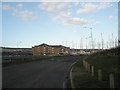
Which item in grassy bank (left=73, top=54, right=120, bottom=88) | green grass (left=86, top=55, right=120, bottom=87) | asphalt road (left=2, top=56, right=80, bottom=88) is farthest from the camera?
green grass (left=86, top=55, right=120, bottom=87)

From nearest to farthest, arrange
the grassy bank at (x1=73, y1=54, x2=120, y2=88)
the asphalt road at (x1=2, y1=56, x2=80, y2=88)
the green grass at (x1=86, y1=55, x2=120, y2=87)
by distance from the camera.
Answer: the grassy bank at (x1=73, y1=54, x2=120, y2=88) < the asphalt road at (x1=2, y1=56, x2=80, y2=88) < the green grass at (x1=86, y1=55, x2=120, y2=87)

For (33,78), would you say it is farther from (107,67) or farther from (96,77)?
(107,67)

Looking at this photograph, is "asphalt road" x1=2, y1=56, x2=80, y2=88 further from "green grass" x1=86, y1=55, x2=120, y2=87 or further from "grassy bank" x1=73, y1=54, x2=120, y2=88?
"green grass" x1=86, y1=55, x2=120, y2=87

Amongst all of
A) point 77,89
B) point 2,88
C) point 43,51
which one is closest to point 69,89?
point 77,89

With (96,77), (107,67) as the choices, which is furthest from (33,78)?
(107,67)

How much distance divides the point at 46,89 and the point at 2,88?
2.51 metres

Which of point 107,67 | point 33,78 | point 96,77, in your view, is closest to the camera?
point 96,77

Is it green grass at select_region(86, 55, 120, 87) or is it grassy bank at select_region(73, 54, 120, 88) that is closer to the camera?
grassy bank at select_region(73, 54, 120, 88)

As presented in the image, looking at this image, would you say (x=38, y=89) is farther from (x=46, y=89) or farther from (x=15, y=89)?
(x=15, y=89)

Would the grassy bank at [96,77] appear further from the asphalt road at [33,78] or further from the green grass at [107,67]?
the asphalt road at [33,78]

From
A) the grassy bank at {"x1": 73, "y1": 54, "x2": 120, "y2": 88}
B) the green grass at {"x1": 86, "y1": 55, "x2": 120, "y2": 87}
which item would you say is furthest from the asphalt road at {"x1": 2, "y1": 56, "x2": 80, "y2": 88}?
the green grass at {"x1": 86, "y1": 55, "x2": 120, "y2": 87}

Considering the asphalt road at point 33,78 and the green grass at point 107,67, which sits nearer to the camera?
the asphalt road at point 33,78

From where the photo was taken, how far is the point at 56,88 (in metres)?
11.5

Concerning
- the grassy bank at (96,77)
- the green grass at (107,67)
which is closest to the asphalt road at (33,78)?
the grassy bank at (96,77)
